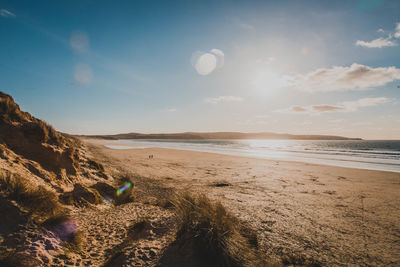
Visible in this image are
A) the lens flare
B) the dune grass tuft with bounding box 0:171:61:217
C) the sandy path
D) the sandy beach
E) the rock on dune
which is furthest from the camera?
the lens flare

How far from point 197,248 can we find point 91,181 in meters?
5.48

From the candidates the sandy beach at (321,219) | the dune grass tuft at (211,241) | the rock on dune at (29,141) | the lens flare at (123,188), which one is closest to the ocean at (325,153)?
the sandy beach at (321,219)

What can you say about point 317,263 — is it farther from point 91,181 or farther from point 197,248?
point 91,181

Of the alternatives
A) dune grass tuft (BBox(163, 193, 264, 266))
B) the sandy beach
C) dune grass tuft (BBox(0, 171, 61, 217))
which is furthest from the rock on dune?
dune grass tuft (BBox(163, 193, 264, 266))

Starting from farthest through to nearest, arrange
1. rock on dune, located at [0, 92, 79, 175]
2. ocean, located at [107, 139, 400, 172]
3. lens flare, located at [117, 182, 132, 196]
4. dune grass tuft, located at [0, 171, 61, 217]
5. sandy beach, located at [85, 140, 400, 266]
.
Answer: ocean, located at [107, 139, 400, 172]
lens flare, located at [117, 182, 132, 196]
rock on dune, located at [0, 92, 79, 175]
sandy beach, located at [85, 140, 400, 266]
dune grass tuft, located at [0, 171, 61, 217]

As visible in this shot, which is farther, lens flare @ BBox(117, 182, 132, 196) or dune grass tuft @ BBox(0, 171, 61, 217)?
lens flare @ BBox(117, 182, 132, 196)

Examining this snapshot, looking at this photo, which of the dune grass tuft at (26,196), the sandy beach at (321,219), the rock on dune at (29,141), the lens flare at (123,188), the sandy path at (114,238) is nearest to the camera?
the sandy path at (114,238)

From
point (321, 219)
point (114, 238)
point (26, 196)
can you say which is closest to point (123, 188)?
point (114, 238)

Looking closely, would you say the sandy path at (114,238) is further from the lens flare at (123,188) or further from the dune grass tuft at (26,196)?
the lens flare at (123,188)

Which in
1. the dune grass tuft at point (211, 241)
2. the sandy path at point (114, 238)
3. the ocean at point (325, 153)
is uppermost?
the dune grass tuft at point (211, 241)

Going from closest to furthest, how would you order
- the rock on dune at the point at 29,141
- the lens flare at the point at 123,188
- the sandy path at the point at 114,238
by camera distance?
the sandy path at the point at 114,238
the rock on dune at the point at 29,141
the lens flare at the point at 123,188

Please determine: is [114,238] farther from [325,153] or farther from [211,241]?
[325,153]

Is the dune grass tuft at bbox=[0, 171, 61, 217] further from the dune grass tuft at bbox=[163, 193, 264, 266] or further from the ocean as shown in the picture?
the ocean

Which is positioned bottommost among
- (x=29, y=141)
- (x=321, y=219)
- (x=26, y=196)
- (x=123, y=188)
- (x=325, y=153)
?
(x=325, y=153)
